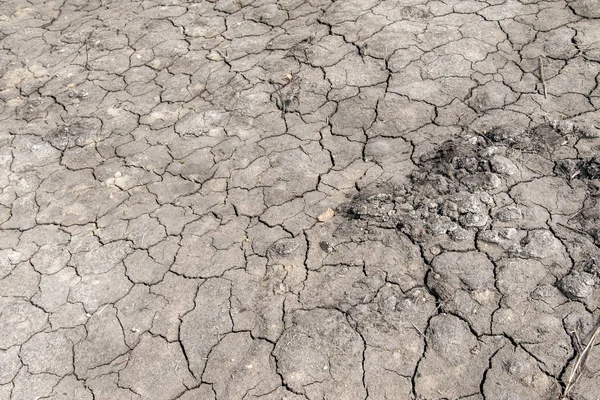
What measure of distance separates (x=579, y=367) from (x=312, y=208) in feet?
5.45

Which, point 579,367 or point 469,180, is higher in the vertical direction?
point 469,180

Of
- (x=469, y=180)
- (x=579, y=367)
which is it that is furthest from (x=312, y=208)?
(x=579, y=367)

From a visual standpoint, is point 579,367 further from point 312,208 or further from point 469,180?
point 312,208

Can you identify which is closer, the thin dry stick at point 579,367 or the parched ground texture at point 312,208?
the thin dry stick at point 579,367

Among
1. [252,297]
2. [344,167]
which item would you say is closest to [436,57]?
[344,167]

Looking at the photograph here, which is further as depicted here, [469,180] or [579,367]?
[469,180]

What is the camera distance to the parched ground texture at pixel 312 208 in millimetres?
2623

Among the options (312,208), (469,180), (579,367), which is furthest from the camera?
(312,208)

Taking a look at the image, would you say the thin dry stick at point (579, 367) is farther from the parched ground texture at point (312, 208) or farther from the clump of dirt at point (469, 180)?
the clump of dirt at point (469, 180)

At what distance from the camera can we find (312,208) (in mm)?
3312

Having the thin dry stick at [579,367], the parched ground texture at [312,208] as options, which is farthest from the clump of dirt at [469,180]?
the thin dry stick at [579,367]

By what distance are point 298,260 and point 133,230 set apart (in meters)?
1.13

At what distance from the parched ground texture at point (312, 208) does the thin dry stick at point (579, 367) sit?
0.02 m

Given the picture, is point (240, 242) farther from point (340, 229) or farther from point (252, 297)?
point (340, 229)
